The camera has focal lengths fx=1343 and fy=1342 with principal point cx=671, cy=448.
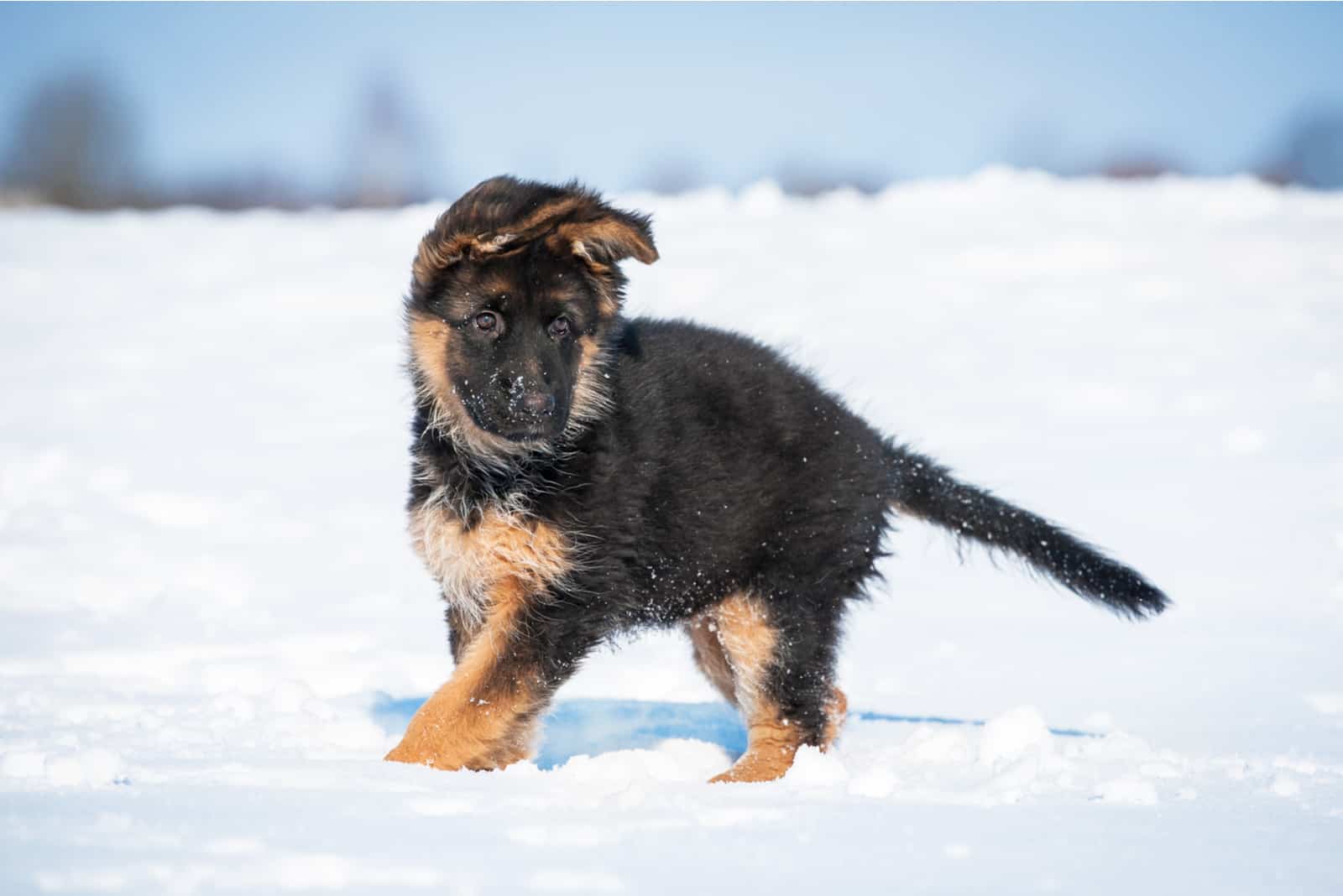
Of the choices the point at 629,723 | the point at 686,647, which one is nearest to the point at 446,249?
the point at 629,723

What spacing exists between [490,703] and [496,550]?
1.42 feet

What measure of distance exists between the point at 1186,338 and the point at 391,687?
Answer: 9474 mm

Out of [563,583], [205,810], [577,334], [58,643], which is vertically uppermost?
[577,334]

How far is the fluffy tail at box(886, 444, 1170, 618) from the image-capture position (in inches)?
176

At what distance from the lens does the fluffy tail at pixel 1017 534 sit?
446cm

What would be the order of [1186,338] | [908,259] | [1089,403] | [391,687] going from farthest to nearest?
[908,259] < [1186,338] < [1089,403] < [391,687]

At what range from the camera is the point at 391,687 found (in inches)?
215

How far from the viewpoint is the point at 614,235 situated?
386 cm

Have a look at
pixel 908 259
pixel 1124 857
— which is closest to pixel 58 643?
pixel 1124 857

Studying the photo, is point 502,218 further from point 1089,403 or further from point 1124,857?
point 1089,403

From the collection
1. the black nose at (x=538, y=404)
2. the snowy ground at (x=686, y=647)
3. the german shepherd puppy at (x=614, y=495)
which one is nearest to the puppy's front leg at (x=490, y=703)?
the german shepherd puppy at (x=614, y=495)

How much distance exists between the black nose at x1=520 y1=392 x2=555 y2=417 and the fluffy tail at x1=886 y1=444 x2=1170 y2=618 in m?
1.53

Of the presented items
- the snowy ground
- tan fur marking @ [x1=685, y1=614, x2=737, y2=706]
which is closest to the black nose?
the snowy ground

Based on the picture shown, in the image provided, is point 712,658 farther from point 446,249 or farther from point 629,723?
point 446,249
